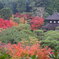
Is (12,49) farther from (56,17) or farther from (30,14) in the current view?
(30,14)

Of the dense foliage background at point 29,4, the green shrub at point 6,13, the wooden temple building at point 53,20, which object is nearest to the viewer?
the wooden temple building at point 53,20

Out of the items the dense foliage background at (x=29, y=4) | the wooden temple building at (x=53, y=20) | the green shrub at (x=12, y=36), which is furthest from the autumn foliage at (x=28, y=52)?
the dense foliage background at (x=29, y=4)

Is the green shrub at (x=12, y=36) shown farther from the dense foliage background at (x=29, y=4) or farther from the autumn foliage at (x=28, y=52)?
the dense foliage background at (x=29, y=4)

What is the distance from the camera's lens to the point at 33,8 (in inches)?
1395

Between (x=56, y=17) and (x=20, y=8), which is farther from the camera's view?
(x=20, y=8)

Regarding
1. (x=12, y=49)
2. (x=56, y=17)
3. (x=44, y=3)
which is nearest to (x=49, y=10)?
(x=44, y=3)

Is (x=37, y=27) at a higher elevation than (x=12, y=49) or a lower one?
lower

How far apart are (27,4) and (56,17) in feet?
31.5

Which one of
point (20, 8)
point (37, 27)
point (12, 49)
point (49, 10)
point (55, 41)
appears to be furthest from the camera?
point (20, 8)

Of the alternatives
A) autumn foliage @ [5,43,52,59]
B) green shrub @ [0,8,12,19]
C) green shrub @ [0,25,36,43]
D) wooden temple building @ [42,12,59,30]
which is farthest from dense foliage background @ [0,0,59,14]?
autumn foliage @ [5,43,52,59]

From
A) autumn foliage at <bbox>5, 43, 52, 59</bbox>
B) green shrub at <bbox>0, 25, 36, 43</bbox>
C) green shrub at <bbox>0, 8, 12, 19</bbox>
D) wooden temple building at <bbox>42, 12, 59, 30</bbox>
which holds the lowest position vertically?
wooden temple building at <bbox>42, 12, 59, 30</bbox>

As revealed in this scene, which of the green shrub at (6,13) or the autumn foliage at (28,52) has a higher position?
the autumn foliage at (28,52)

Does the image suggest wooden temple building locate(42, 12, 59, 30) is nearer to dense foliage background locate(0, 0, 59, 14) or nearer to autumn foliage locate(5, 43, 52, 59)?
dense foliage background locate(0, 0, 59, 14)

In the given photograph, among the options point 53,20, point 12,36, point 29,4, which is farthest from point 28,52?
point 29,4
